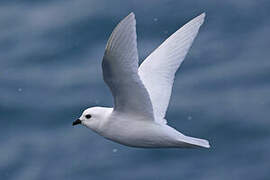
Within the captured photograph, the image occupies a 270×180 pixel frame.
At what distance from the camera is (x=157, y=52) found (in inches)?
483

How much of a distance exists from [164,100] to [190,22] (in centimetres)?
131

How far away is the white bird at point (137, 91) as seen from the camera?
9.08m

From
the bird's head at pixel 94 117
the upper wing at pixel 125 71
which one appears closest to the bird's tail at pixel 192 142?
the upper wing at pixel 125 71

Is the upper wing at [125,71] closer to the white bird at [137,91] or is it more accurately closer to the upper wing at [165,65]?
the white bird at [137,91]

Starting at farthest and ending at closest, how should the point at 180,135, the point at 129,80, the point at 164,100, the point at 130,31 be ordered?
the point at 164,100
the point at 180,135
the point at 129,80
the point at 130,31

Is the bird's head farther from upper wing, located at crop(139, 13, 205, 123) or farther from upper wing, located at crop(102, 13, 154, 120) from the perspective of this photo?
upper wing, located at crop(139, 13, 205, 123)

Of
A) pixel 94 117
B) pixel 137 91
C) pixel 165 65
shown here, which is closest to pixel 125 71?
pixel 137 91

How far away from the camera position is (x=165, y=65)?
12.0 meters

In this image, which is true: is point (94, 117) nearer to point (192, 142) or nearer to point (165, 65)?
point (192, 142)

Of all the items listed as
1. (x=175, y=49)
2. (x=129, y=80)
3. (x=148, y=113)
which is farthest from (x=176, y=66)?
(x=129, y=80)

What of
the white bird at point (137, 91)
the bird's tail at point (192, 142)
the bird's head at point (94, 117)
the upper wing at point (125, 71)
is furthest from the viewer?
the bird's head at point (94, 117)

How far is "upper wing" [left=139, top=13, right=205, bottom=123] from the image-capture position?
11547mm

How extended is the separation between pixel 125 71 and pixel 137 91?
53 cm

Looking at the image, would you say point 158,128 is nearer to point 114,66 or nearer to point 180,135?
point 180,135
